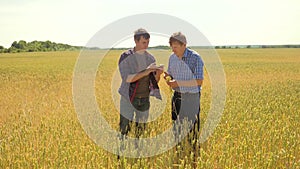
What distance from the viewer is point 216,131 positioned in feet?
15.0

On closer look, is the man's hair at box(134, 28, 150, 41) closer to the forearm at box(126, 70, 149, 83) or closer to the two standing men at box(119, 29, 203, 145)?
the two standing men at box(119, 29, 203, 145)

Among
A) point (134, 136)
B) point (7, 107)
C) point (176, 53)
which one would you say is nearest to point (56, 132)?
point (134, 136)

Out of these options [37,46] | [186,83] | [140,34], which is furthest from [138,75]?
[37,46]

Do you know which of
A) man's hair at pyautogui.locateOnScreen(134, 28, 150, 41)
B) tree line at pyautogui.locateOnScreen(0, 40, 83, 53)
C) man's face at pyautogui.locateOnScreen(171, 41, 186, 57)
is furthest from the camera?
tree line at pyautogui.locateOnScreen(0, 40, 83, 53)

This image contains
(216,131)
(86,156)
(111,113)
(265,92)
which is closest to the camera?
(86,156)

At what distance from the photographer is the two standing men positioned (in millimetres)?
3768

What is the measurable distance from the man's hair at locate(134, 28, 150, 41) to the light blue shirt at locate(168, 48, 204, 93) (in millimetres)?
539

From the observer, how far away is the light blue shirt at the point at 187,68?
3828 mm

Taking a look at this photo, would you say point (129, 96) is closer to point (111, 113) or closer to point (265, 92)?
point (111, 113)

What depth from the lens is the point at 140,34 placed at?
3662 millimetres

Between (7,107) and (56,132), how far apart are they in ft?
12.4

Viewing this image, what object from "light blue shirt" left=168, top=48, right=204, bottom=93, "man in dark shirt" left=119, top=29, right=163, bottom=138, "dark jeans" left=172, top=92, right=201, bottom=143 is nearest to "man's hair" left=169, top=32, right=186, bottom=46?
"light blue shirt" left=168, top=48, right=204, bottom=93

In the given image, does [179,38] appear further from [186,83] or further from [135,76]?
[135,76]

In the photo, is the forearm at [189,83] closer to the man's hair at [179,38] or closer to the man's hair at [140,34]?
the man's hair at [179,38]
